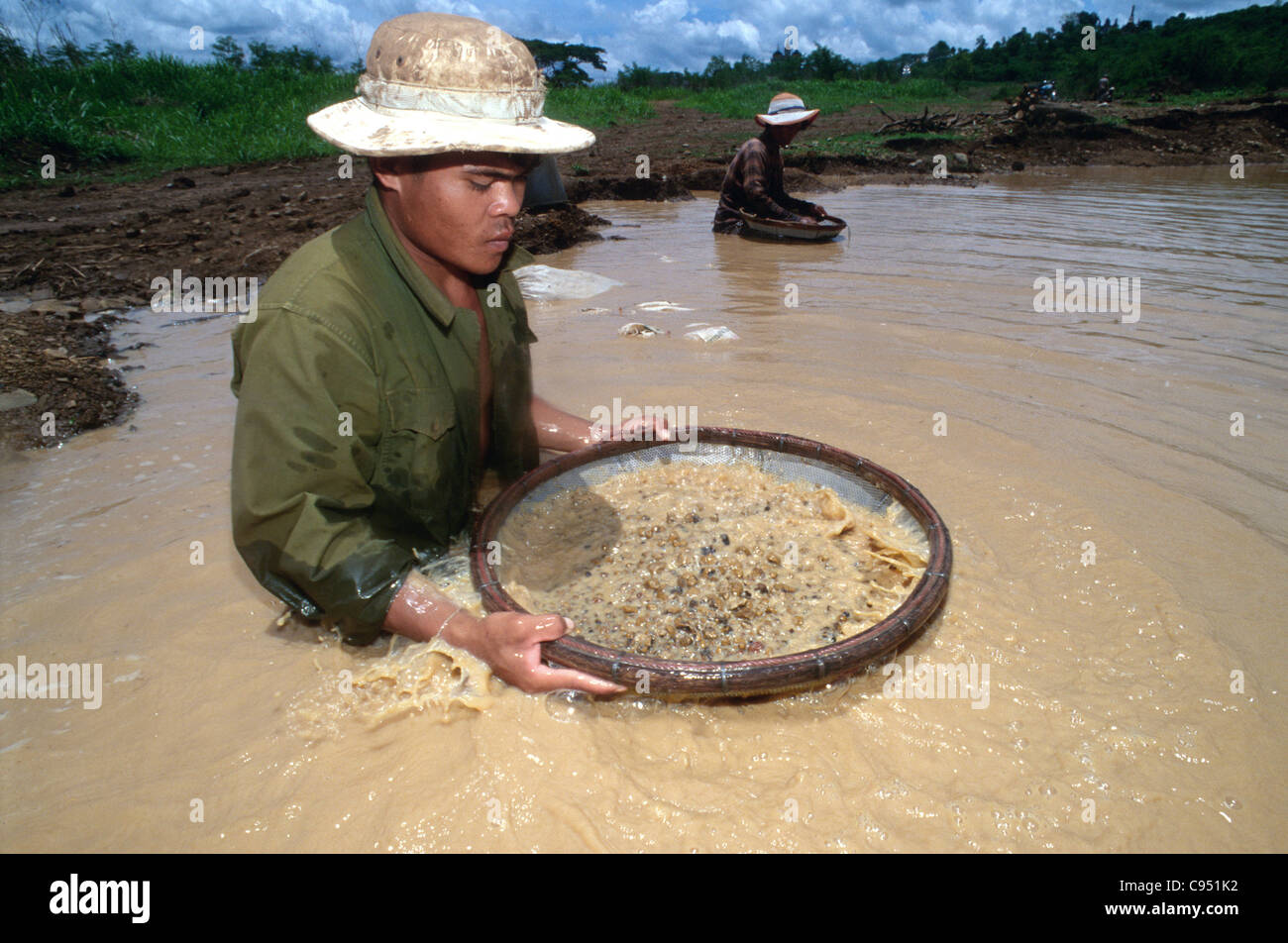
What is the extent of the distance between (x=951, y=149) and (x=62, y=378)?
15010mm

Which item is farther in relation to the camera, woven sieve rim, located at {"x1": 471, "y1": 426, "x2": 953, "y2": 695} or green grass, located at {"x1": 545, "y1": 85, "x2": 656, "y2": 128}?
green grass, located at {"x1": 545, "y1": 85, "x2": 656, "y2": 128}

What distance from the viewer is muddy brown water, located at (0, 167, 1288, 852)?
4.72 ft

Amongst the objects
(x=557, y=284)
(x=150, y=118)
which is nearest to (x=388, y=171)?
(x=557, y=284)

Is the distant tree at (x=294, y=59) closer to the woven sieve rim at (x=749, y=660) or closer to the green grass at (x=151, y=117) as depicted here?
the green grass at (x=151, y=117)

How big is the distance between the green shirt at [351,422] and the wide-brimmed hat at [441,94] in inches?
11.6

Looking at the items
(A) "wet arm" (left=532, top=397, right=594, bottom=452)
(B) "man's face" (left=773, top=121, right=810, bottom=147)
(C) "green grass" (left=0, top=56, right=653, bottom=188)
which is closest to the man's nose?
(A) "wet arm" (left=532, top=397, right=594, bottom=452)

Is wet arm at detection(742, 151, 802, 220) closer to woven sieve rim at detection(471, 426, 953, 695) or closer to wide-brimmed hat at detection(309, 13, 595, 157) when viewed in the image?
woven sieve rim at detection(471, 426, 953, 695)

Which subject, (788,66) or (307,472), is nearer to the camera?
(307,472)

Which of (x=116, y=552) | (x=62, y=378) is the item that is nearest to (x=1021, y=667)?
(x=116, y=552)

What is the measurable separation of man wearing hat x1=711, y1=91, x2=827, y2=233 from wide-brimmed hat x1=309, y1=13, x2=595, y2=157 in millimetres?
5755

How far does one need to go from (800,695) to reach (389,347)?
1.31m

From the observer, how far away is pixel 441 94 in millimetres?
1547

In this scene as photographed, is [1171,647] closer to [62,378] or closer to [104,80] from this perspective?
[62,378]

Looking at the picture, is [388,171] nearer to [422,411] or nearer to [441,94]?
[441,94]
